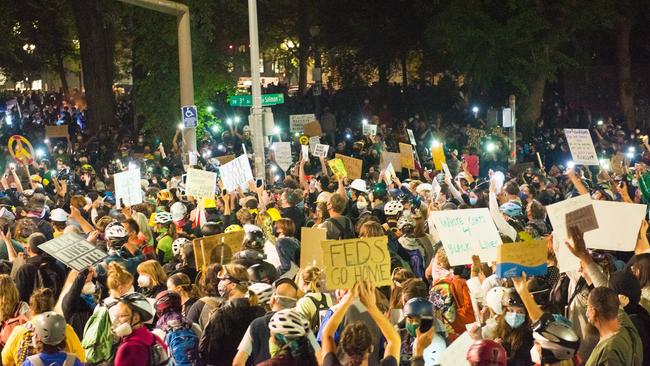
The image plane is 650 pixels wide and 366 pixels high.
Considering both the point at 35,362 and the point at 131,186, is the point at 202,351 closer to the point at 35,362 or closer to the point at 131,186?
the point at 35,362

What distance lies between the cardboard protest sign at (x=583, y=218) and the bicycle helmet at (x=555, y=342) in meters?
2.63

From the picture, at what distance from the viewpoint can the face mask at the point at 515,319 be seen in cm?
660

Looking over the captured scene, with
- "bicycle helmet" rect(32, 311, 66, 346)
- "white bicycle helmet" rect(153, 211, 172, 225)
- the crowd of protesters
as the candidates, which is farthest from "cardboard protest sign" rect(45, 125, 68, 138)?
"bicycle helmet" rect(32, 311, 66, 346)

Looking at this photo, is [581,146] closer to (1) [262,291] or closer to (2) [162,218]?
(2) [162,218]

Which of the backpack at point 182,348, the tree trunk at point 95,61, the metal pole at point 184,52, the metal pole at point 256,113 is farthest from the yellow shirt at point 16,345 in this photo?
the tree trunk at point 95,61

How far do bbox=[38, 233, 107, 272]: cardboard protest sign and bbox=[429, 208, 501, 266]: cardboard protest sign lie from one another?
2763 millimetres

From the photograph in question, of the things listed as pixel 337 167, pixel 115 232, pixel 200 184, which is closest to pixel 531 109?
pixel 337 167

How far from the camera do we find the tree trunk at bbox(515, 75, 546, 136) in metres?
32.8

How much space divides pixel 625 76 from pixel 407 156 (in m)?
20.1

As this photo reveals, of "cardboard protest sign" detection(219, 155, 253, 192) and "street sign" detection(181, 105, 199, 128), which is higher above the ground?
"street sign" detection(181, 105, 199, 128)

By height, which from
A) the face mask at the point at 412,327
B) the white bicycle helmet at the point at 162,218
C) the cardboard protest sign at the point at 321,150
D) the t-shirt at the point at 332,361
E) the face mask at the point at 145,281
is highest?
the cardboard protest sign at the point at 321,150

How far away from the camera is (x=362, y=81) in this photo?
43.3m

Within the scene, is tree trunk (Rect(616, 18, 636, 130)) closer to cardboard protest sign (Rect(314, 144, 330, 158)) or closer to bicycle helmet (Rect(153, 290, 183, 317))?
cardboard protest sign (Rect(314, 144, 330, 158))

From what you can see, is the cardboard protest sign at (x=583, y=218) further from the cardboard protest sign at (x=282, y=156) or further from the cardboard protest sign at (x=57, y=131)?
the cardboard protest sign at (x=57, y=131)
